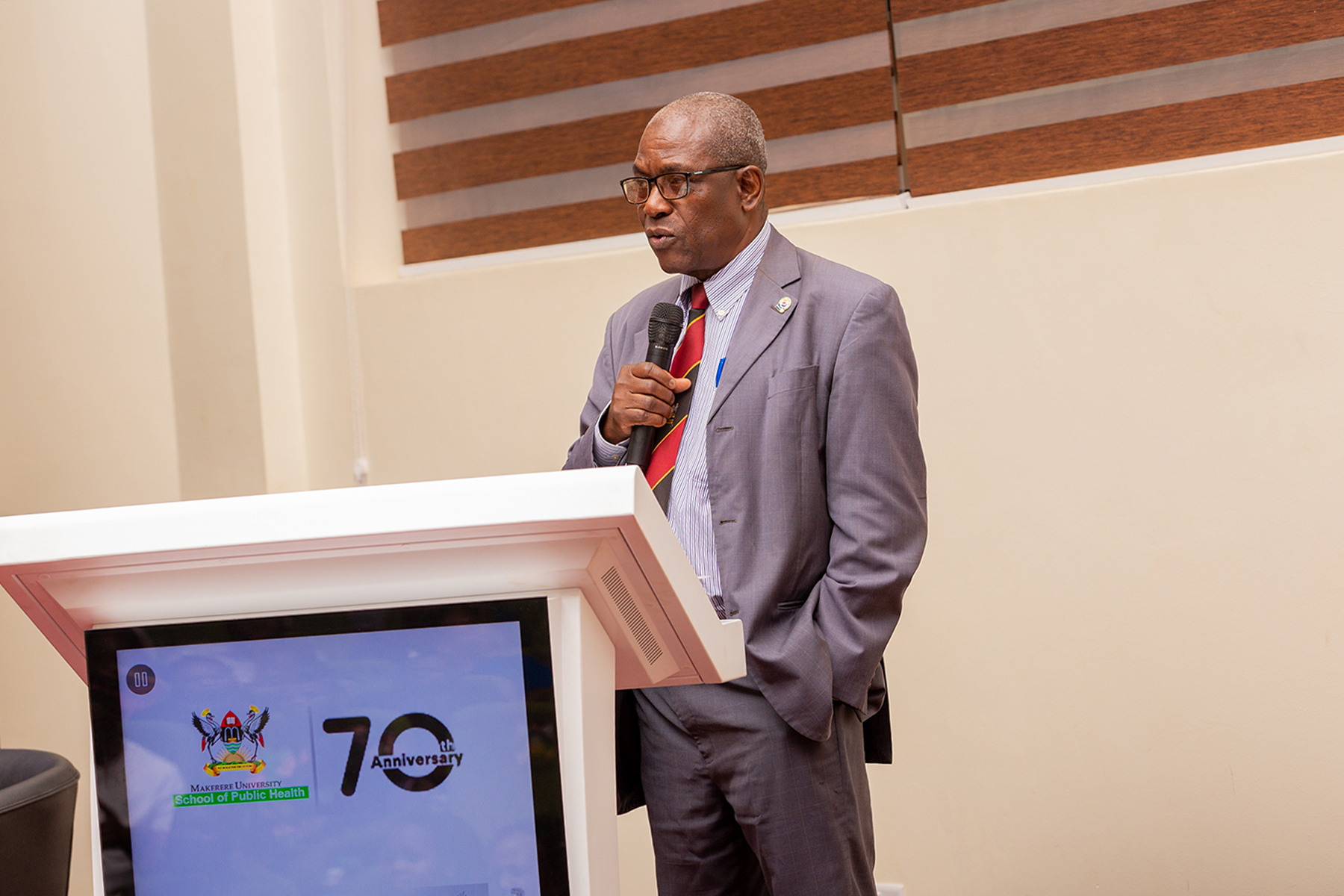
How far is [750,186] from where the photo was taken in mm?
1705

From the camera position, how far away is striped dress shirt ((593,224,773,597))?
159 centimetres

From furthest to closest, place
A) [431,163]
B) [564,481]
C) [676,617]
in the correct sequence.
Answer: [431,163] < [676,617] < [564,481]

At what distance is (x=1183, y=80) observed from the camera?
91.1 inches

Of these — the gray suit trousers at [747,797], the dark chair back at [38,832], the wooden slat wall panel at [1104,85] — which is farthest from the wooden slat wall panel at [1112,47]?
the dark chair back at [38,832]

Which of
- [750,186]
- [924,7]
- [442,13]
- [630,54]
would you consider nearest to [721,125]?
[750,186]

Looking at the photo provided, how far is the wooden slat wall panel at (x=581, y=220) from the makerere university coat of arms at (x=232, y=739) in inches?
81.6

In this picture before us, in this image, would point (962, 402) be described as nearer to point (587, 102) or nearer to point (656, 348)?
point (656, 348)

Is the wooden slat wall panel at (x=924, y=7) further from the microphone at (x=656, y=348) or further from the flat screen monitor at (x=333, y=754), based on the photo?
the flat screen monitor at (x=333, y=754)

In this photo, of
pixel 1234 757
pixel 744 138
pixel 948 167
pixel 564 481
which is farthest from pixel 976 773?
pixel 564 481

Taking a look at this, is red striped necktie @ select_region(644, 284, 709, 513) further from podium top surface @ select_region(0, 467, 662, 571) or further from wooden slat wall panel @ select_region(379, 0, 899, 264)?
wooden slat wall panel @ select_region(379, 0, 899, 264)

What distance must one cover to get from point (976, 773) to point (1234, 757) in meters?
0.52

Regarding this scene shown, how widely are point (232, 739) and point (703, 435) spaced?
894 millimetres

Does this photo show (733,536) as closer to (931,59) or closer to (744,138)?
(744,138)

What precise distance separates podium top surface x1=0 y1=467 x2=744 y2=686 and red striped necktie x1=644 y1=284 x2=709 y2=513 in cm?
71
